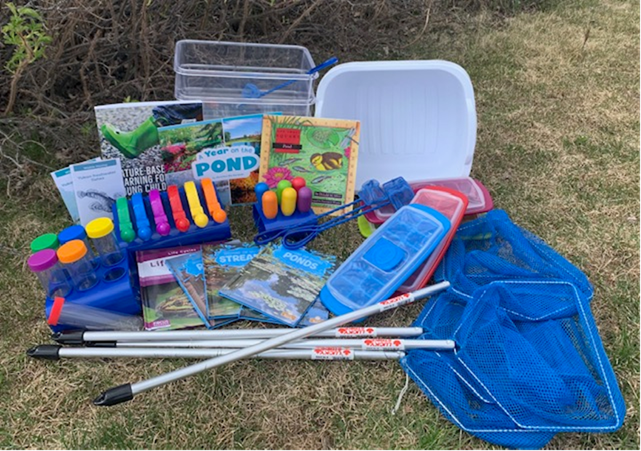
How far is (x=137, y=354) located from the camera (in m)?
1.56

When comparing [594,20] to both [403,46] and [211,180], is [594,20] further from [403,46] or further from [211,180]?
[211,180]

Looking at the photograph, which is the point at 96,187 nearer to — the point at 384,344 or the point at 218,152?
the point at 218,152

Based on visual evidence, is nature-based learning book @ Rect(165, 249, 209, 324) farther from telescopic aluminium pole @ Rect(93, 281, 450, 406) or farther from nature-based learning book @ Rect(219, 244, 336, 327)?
telescopic aluminium pole @ Rect(93, 281, 450, 406)

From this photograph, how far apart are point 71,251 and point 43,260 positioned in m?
0.09

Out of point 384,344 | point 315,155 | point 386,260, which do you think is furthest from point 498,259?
point 315,155

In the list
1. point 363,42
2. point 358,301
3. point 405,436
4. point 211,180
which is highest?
point 363,42

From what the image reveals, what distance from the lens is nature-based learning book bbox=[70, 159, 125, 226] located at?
1.87 meters

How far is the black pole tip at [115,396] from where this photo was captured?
1.40 metres

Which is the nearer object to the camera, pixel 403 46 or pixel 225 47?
pixel 225 47

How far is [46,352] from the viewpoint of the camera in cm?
156

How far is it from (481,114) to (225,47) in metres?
1.38

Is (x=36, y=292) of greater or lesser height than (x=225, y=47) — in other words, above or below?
below

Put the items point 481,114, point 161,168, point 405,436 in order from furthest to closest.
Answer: point 481,114 → point 161,168 → point 405,436

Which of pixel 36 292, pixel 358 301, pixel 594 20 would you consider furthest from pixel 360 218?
pixel 594 20
